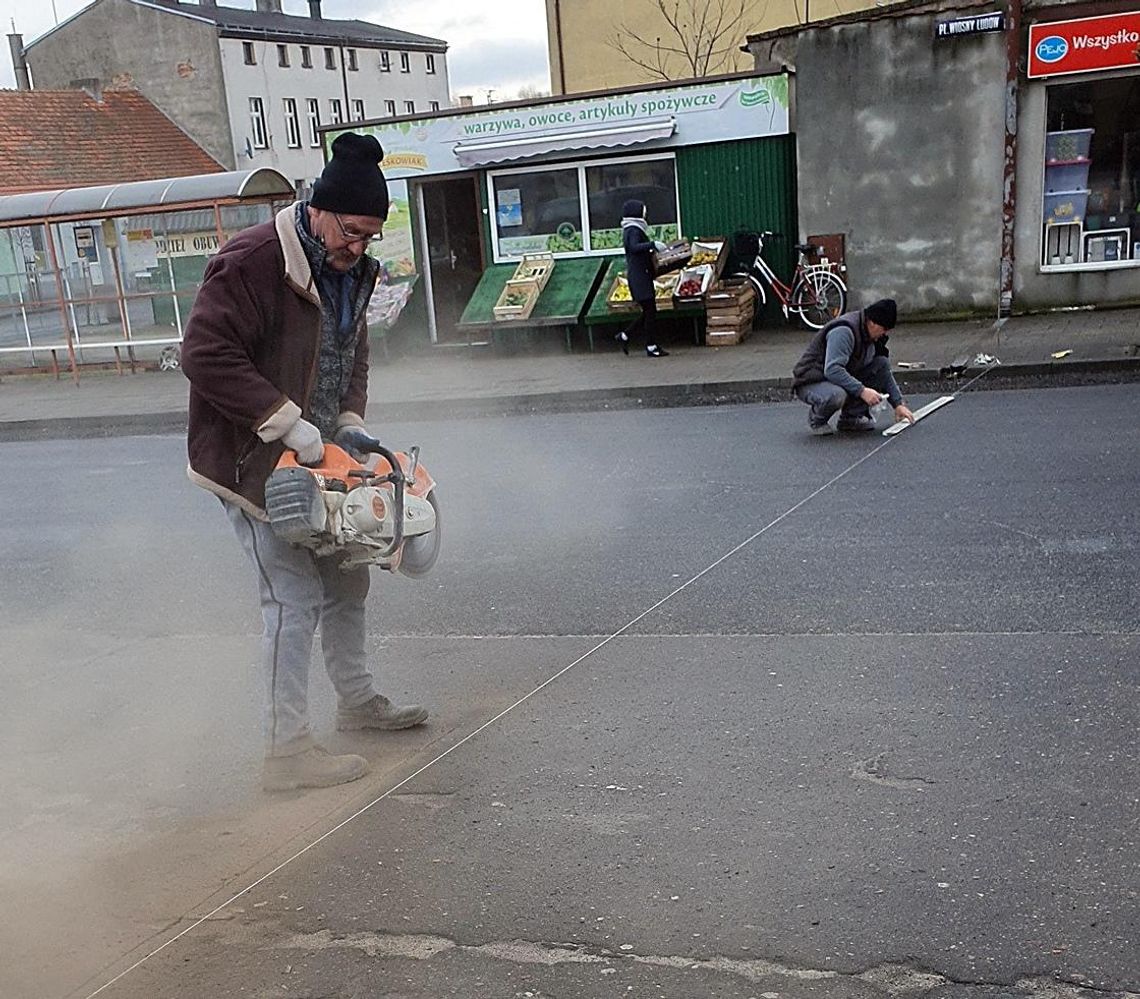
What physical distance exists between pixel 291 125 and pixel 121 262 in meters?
37.9

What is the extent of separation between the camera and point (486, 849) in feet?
11.7

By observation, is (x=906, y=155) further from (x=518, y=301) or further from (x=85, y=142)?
(x=85, y=142)

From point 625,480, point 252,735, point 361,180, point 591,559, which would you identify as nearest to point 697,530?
point 591,559

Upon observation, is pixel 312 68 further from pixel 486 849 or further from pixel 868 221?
pixel 486 849

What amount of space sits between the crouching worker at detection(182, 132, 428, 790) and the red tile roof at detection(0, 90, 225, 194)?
30.1 metres

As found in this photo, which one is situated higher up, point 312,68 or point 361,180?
point 312,68

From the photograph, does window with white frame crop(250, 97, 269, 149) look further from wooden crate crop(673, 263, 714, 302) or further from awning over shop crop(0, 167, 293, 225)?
wooden crate crop(673, 263, 714, 302)

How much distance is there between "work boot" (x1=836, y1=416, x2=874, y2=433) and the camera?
9.38 m

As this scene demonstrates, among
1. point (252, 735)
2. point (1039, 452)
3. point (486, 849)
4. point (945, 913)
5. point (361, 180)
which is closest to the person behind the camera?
point (945, 913)

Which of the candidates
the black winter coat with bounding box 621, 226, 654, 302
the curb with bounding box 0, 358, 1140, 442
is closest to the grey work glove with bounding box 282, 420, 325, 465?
the curb with bounding box 0, 358, 1140, 442

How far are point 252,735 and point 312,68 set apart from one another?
5667cm

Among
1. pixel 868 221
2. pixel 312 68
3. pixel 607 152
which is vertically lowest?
pixel 868 221

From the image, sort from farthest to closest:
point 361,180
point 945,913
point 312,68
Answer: point 312,68, point 361,180, point 945,913

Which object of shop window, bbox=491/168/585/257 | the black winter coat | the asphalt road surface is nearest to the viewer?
the asphalt road surface
